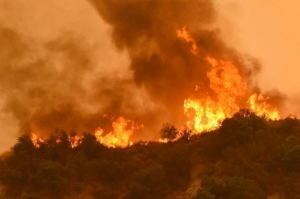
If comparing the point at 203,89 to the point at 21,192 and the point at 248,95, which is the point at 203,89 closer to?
the point at 248,95

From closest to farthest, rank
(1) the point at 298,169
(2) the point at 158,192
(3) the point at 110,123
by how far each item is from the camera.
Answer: (1) the point at 298,169 → (2) the point at 158,192 → (3) the point at 110,123

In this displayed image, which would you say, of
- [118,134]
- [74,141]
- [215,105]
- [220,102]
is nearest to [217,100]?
[220,102]

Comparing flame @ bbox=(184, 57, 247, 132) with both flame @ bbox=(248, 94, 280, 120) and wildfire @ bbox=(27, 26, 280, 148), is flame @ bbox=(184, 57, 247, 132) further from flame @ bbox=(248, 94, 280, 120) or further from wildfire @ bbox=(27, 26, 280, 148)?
flame @ bbox=(248, 94, 280, 120)

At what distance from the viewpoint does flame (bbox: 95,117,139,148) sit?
156ft

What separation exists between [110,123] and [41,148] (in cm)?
1357

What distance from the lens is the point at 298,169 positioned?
3334cm

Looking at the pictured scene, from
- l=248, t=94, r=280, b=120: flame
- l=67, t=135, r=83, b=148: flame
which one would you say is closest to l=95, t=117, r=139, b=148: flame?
l=67, t=135, r=83, b=148: flame

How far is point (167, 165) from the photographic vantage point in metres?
39.7

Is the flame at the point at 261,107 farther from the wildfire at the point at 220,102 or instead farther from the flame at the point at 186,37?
the flame at the point at 186,37

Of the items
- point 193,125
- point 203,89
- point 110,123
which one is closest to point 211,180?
point 193,125

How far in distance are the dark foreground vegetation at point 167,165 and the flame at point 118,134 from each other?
3977 mm

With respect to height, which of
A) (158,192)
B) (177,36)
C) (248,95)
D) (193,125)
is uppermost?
(177,36)

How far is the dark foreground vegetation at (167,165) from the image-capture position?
3375cm

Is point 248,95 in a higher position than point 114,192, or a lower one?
higher
